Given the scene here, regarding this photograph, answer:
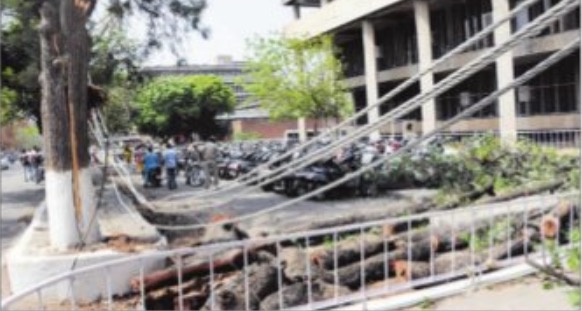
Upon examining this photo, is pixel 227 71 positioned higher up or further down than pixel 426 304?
higher up

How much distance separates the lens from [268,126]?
12.8ft

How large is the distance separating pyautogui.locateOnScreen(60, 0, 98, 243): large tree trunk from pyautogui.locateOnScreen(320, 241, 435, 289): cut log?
→ 2.82 m

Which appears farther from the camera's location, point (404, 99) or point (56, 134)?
point (56, 134)

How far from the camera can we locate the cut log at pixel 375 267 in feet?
16.8

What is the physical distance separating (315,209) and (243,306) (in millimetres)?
6316

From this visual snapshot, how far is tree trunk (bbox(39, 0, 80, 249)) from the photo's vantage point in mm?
6891

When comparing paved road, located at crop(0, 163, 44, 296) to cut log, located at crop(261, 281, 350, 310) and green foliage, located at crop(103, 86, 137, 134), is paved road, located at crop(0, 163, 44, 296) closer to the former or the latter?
green foliage, located at crop(103, 86, 137, 134)

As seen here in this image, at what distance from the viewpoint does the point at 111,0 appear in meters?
8.70

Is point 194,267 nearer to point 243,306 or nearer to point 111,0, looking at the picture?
point 243,306

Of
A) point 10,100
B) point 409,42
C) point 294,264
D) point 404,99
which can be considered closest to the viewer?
point 404,99

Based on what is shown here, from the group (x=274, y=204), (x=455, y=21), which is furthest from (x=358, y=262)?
(x=274, y=204)

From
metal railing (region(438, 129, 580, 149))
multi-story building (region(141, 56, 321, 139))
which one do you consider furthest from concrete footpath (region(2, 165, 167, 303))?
metal railing (region(438, 129, 580, 149))

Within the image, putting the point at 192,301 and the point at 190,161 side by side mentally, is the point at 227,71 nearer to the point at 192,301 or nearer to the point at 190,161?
the point at 192,301

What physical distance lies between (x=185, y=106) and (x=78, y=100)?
3001 millimetres
